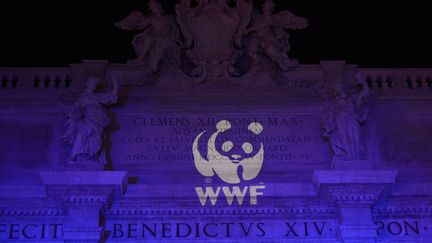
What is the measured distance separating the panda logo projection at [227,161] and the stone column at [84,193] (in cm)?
171

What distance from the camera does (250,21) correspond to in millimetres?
15664

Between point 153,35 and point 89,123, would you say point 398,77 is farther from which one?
point 89,123

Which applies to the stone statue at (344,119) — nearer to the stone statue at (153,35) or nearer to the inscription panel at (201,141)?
the inscription panel at (201,141)

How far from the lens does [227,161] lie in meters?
14.3

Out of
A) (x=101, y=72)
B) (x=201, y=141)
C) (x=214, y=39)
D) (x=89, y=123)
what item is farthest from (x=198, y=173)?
(x=214, y=39)

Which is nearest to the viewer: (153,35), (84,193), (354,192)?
(84,193)

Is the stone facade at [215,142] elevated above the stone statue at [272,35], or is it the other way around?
the stone statue at [272,35]

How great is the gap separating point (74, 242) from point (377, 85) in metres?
6.55

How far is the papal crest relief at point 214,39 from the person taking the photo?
15.3 metres

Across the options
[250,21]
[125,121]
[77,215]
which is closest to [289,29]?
[250,21]

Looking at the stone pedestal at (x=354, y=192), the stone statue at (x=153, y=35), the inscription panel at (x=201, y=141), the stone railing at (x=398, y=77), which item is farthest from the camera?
the stone railing at (x=398, y=77)

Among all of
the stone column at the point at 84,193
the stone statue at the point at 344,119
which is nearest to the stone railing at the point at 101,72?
the stone statue at the point at 344,119

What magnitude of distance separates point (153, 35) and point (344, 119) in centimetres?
400

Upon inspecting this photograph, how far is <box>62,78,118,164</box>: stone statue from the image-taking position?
45.3 feet
